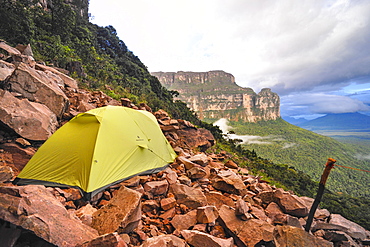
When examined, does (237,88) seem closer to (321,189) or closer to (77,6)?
(77,6)

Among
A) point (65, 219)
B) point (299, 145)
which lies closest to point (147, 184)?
point (65, 219)

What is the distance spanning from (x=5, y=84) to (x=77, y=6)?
4019 centimetres

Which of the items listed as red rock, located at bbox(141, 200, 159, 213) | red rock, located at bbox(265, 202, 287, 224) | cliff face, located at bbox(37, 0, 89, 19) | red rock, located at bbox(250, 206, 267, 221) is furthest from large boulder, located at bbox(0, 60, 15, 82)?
cliff face, located at bbox(37, 0, 89, 19)

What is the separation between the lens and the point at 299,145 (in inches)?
3083

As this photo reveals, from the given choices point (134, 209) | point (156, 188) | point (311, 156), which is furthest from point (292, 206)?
point (311, 156)

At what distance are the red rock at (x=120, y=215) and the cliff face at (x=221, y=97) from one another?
13760 centimetres

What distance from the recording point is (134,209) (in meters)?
2.79

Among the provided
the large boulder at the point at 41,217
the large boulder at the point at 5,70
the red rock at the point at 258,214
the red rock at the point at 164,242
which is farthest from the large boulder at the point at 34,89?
the red rock at the point at 258,214

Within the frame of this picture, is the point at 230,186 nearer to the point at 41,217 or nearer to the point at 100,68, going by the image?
the point at 41,217

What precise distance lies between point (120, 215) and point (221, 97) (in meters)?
155

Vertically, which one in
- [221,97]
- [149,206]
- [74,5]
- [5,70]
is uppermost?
[74,5]

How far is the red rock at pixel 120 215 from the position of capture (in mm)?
2609

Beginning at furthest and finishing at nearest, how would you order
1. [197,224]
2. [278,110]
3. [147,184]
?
1. [278,110]
2. [147,184]
3. [197,224]

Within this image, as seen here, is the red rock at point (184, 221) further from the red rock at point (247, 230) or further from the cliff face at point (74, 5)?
the cliff face at point (74, 5)
